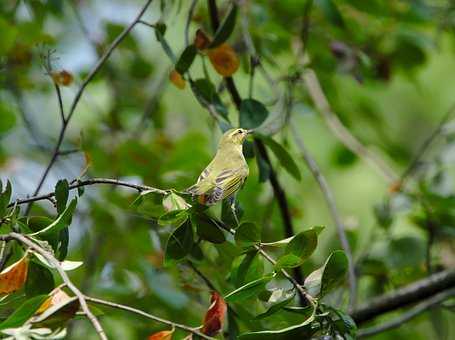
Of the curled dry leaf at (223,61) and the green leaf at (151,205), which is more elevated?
the curled dry leaf at (223,61)

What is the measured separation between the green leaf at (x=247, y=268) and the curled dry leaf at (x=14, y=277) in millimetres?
360

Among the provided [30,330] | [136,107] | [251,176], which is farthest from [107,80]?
[30,330]

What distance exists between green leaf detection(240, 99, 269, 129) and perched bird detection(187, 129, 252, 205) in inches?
1.6

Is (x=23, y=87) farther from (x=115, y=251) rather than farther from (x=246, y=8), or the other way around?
(x=246, y=8)

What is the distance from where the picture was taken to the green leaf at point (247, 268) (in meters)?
1.39

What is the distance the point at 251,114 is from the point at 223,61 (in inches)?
6.0

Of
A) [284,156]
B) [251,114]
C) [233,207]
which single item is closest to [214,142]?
[251,114]

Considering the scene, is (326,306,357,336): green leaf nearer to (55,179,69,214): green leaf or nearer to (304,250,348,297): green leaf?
(304,250,348,297): green leaf

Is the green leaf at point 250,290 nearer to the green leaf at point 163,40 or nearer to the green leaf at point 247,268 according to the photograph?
the green leaf at point 247,268

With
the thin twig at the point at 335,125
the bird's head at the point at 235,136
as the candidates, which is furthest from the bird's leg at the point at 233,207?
the thin twig at the point at 335,125

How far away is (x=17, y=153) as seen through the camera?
15.5ft

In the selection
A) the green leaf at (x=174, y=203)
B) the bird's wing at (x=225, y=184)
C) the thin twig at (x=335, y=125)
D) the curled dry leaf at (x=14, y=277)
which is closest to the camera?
the curled dry leaf at (x=14, y=277)

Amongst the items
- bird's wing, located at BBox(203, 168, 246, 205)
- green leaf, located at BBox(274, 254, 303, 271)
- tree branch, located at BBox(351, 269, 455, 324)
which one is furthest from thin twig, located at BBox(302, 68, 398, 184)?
A: green leaf, located at BBox(274, 254, 303, 271)

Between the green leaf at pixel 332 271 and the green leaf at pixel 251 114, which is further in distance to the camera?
the green leaf at pixel 251 114
